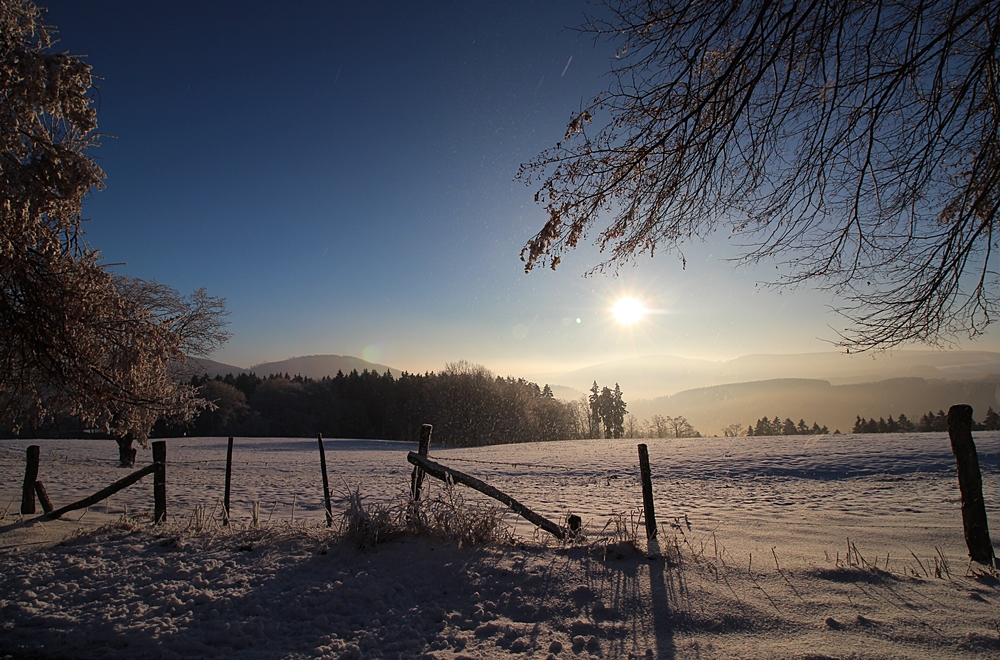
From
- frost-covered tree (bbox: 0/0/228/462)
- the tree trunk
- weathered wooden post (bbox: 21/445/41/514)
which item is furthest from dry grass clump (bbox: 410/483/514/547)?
the tree trunk

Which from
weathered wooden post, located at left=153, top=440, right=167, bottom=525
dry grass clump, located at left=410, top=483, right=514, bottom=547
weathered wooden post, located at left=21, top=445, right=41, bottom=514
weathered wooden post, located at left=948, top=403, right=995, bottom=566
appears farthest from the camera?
weathered wooden post, located at left=21, top=445, right=41, bottom=514

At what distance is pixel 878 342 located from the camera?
4.43 metres

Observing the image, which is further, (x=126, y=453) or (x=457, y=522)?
(x=126, y=453)

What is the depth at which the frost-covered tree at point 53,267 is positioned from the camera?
481 cm

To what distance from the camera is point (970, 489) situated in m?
4.69

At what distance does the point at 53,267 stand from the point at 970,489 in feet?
36.5

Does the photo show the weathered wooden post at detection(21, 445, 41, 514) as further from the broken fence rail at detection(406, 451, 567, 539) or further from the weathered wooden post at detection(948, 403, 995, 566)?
the weathered wooden post at detection(948, 403, 995, 566)

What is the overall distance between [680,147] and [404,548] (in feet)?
15.3

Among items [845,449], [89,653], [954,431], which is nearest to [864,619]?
[954,431]

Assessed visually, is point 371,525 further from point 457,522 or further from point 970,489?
point 970,489

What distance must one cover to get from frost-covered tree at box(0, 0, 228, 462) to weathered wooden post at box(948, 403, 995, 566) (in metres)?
9.90

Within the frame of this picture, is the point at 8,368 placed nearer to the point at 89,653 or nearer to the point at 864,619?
the point at 89,653

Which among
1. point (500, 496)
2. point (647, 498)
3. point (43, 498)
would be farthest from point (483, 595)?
point (43, 498)

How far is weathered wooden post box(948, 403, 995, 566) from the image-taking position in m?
4.56
